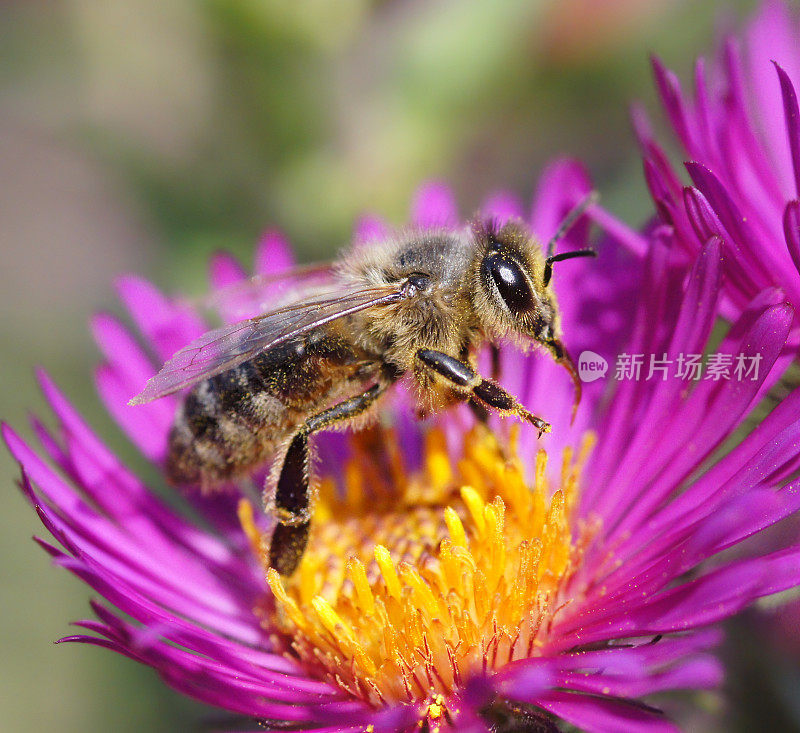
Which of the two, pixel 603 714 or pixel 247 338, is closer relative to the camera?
pixel 603 714

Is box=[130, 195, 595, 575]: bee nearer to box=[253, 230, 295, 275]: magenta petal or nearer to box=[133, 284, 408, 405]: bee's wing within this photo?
box=[133, 284, 408, 405]: bee's wing

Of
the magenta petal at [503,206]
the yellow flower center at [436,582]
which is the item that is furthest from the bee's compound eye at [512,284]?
the magenta petal at [503,206]

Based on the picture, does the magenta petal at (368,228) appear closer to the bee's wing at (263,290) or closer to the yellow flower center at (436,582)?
the bee's wing at (263,290)

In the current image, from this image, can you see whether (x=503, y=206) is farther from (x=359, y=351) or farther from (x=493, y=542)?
(x=493, y=542)

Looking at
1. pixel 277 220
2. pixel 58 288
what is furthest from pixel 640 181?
pixel 58 288

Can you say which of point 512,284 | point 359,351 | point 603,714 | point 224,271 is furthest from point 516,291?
point 224,271

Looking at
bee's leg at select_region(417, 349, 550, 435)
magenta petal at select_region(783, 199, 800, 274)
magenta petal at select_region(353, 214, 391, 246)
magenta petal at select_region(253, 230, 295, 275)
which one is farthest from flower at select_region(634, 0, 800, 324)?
magenta petal at select_region(253, 230, 295, 275)
